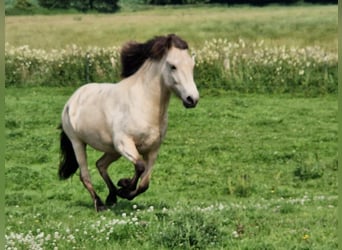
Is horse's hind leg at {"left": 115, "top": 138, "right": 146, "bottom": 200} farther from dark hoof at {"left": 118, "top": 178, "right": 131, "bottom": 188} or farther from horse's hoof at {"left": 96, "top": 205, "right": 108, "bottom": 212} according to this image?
horse's hoof at {"left": 96, "top": 205, "right": 108, "bottom": 212}

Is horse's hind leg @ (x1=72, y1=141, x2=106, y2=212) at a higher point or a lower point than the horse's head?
lower

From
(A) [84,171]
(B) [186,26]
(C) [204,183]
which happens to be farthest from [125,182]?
(B) [186,26]

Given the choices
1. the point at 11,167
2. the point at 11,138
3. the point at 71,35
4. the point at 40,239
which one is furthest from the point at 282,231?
the point at 71,35

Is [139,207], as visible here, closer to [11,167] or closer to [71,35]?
[11,167]

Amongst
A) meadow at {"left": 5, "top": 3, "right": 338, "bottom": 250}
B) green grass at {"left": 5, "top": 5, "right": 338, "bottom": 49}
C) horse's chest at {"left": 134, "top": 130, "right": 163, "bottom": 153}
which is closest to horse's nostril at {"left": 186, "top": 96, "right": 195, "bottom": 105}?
horse's chest at {"left": 134, "top": 130, "right": 163, "bottom": 153}

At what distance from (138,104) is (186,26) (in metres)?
14.0

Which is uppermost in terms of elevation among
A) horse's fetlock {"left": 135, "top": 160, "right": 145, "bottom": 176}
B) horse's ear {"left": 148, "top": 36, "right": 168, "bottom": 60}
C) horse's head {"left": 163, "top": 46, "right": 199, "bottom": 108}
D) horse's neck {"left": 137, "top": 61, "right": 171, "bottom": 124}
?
horse's ear {"left": 148, "top": 36, "right": 168, "bottom": 60}

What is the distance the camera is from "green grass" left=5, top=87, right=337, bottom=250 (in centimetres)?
682

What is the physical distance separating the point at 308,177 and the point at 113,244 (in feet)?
13.4

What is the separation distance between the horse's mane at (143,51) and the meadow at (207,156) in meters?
1.26

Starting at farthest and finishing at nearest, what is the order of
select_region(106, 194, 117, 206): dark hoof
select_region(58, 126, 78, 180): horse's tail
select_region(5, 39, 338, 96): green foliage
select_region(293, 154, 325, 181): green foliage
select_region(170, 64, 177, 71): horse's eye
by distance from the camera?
1. select_region(5, 39, 338, 96): green foliage
2. select_region(293, 154, 325, 181): green foliage
3. select_region(58, 126, 78, 180): horse's tail
4. select_region(106, 194, 117, 206): dark hoof
5. select_region(170, 64, 177, 71): horse's eye

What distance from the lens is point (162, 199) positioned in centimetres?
916

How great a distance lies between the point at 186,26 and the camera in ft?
69.5

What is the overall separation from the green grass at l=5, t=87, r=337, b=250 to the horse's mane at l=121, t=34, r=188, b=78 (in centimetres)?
126
